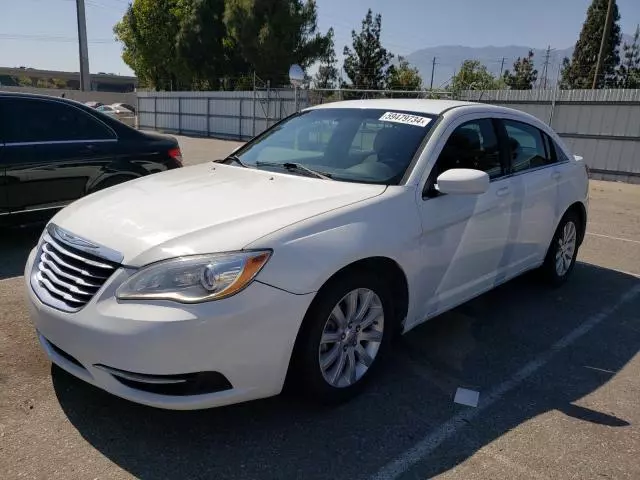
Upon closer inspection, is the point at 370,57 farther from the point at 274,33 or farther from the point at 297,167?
the point at 297,167

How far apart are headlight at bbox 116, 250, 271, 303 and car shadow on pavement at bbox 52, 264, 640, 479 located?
2.46ft

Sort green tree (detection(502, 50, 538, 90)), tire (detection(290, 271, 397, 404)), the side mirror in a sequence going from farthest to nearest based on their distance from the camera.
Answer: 1. green tree (detection(502, 50, 538, 90))
2. the side mirror
3. tire (detection(290, 271, 397, 404))

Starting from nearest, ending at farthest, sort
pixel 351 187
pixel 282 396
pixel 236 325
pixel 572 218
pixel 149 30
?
pixel 236 325
pixel 282 396
pixel 351 187
pixel 572 218
pixel 149 30

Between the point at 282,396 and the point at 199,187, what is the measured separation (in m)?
1.35

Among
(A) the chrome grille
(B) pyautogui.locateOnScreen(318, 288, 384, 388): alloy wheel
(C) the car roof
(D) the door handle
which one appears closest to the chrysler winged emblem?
(A) the chrome grille

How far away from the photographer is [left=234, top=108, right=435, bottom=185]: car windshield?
353 cm

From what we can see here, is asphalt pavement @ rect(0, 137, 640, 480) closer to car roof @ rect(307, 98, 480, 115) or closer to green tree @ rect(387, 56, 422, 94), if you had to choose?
car roof @ rect(307, 98, 480, 115)

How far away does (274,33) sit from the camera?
30.6 m

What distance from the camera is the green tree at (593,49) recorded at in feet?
119

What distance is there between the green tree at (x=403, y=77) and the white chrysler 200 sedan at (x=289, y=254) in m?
36.2

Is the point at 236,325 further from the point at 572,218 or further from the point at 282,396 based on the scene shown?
the point at 572,218

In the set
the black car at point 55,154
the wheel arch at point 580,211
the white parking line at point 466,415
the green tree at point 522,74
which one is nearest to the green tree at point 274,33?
the green tree at point 522,74

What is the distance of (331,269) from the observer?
2.72 metres

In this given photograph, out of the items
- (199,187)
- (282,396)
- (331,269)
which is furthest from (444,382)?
(199,187)
